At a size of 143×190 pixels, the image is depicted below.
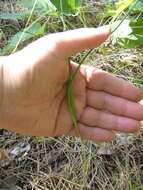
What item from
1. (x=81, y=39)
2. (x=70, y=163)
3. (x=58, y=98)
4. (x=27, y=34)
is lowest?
(x=70, y=163)

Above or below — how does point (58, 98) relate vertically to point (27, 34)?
→ below

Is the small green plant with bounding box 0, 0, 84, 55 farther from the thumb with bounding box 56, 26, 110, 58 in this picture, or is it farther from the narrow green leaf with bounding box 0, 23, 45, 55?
the thumb with bounding box 56, 26, 110, 58

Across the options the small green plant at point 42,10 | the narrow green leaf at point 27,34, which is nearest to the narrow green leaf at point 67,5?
the small green plant at point 42,10

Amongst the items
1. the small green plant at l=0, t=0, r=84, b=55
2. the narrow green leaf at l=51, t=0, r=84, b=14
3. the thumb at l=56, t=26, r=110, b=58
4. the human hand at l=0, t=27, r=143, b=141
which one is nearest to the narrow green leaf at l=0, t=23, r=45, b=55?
the small green plant at l=0, t=0, r=84, b=55

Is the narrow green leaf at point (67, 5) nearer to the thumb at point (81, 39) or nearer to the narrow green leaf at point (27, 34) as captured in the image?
the narrow green leaf at point (27, 34)

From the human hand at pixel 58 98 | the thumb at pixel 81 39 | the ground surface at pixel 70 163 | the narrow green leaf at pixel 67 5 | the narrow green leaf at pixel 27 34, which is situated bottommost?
the ground surface at pixel 70 163

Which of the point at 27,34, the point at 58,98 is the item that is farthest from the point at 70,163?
the point at 27,34

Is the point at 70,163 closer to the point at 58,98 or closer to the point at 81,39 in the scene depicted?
the point at 58,98
